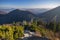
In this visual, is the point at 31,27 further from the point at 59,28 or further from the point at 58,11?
the point at 58,11

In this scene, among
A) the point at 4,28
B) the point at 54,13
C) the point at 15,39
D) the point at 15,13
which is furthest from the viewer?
the point at 54,13

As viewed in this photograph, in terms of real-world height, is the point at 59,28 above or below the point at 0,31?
below

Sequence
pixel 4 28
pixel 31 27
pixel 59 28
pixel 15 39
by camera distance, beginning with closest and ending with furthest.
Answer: pixel 15 39
pixel 4 28
pixel 31 27
pixel 59 28

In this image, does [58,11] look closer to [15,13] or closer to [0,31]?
[15,13]

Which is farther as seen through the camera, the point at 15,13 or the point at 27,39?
the point at 15,13

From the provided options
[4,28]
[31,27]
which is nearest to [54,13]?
[31,27]

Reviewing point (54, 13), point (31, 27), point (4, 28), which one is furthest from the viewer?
point (54, 13)

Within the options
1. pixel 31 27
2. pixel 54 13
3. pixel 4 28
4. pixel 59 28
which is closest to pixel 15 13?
pixel 54 13

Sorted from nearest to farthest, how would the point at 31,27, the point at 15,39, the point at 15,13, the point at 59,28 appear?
the point at 15,39 → the point at 31,27 → the point at 59,28 → the point at 15,13

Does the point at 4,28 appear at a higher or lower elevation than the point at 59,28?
higher
